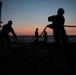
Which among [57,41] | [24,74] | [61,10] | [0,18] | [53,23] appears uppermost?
[0,18]

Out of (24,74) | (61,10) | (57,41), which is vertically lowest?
(24,74)

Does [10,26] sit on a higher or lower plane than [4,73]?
higher

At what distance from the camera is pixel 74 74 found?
398 cm

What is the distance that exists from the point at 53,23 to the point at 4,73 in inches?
126

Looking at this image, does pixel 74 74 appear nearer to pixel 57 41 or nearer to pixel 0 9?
pixel 57 41

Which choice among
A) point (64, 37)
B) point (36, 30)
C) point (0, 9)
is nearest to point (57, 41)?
point (64, 37)

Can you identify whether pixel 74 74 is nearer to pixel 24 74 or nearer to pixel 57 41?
pixel 24 74

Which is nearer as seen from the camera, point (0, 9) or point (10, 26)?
point (10, 26)

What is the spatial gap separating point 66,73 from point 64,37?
2.73m

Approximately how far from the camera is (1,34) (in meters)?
10.6

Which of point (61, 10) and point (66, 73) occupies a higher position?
point (61, 10)

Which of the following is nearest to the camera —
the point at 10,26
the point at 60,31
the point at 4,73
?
the point at 4,73

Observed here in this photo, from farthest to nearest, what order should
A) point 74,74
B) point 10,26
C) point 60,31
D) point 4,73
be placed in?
1. point 10,26
2. point 60,31
3. point 4,73
4. point 74,74

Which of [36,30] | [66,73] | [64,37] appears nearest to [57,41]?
[64,37]
